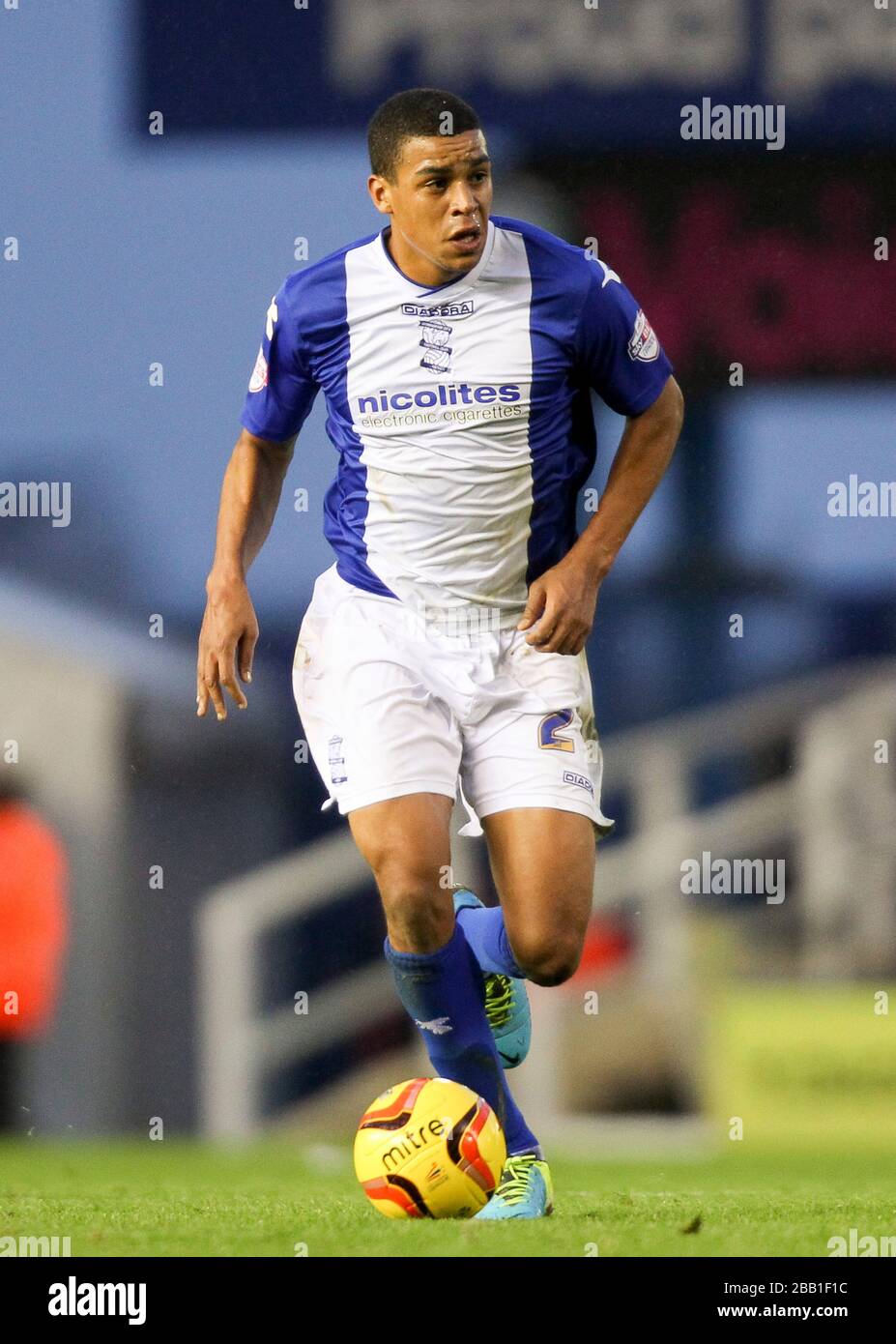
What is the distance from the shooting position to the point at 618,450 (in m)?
4.38

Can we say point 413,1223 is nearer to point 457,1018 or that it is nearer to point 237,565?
point 457,1018

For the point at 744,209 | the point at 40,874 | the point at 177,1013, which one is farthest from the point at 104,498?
the point at 744,209

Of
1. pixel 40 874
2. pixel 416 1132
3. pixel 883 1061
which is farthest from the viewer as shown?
pixel 40 874

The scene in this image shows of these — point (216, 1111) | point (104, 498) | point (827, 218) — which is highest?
point (827, 218)

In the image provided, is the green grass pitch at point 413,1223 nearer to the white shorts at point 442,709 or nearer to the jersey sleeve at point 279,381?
the white shorts at point 442,709

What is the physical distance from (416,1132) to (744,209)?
468 centimetres

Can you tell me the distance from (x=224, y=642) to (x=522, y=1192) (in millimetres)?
1140

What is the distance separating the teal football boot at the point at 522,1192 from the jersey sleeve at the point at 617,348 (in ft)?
4.66

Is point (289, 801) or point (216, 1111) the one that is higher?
point (289, 801)

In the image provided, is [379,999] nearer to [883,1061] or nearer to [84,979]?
[84,979]

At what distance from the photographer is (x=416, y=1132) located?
4031mm

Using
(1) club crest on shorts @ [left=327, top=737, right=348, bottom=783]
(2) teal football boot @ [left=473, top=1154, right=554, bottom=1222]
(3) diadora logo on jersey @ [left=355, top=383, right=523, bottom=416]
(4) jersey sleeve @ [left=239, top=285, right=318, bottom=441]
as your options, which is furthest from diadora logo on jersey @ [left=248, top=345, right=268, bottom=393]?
(2) teal football boot @ [left=473, top=1154, right=554, bottom=1222]
